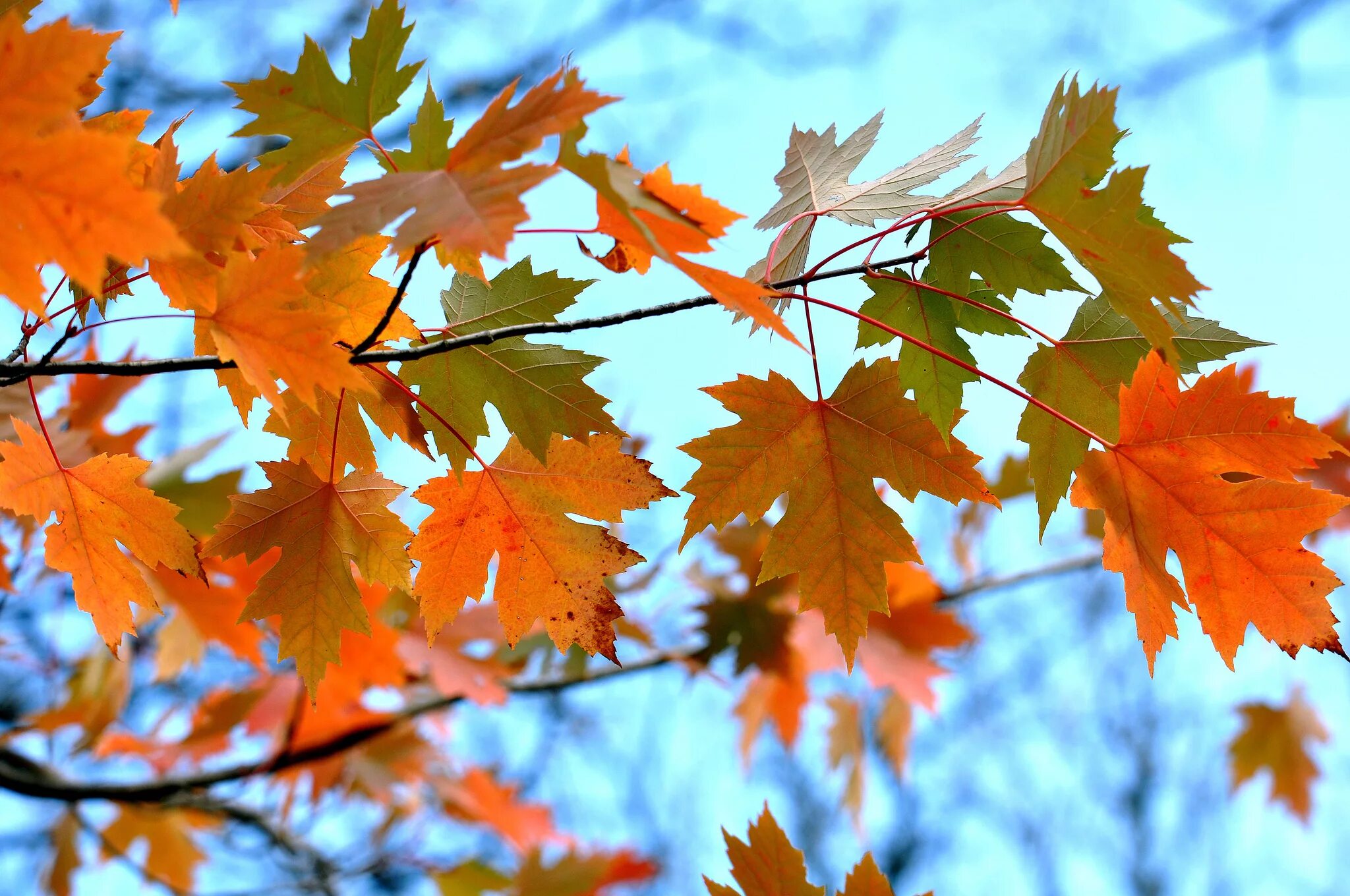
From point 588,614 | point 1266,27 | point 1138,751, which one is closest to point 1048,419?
point 588,614

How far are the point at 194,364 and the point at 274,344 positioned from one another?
0.10m

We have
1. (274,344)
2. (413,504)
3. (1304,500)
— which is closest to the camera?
(274,344)

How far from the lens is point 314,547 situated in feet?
3.43

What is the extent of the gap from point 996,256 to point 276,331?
73 cm

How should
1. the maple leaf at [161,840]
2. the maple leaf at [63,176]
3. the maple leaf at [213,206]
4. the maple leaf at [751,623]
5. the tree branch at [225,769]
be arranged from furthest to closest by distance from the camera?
the maple leaf at [161,840], the maple leaf at [751,623], the tree branch at [225,769], the maple leaf at [213,206], the maple leaf at [63,176]

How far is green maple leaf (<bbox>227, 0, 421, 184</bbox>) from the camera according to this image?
2.68 ft

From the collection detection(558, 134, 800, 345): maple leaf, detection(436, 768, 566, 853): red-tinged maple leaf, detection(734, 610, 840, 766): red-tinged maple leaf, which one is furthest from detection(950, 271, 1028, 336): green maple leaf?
detection(436, 768, 566, 853): red-tinged maple leaf

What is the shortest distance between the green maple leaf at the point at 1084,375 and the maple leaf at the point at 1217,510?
0.15 feet

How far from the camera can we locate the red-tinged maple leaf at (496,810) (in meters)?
3.09

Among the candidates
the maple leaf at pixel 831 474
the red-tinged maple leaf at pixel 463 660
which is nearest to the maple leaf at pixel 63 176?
the maple leaf at pixel 831 474

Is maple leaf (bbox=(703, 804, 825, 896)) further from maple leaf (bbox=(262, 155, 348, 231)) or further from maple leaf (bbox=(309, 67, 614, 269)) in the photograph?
maple leaf (bbox=(262, 155, 348, 231))

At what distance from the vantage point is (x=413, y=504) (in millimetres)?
2893

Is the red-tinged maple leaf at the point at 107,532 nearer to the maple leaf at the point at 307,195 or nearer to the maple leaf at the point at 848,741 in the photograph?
the maple leaf at the point at 307,195

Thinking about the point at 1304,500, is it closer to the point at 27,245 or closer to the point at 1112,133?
the point at 1112,133
